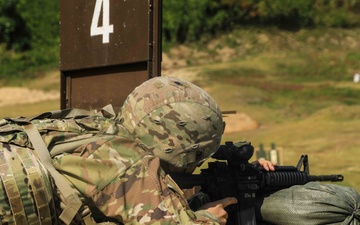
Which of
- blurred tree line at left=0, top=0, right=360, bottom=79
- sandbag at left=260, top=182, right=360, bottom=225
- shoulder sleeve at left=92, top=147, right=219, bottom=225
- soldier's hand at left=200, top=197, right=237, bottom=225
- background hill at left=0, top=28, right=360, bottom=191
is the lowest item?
background hill at left=0, top=28, right=360, bottom=191

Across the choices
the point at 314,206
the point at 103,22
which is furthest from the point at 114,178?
the point at 103,22

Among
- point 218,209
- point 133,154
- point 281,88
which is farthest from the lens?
point 281,88

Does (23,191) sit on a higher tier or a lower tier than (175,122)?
lower

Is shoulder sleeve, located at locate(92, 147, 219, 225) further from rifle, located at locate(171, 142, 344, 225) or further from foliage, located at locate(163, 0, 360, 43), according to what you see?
foliage, located at locate(163, 0, 360, 43)

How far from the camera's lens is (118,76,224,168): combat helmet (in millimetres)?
3352

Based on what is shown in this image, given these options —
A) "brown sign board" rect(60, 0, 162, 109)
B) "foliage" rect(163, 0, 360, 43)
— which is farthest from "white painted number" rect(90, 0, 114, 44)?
"foliage" rect(163, 0, 360, 43)

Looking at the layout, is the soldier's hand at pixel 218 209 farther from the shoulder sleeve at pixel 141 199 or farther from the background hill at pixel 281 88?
the background hill at pixel 281 88

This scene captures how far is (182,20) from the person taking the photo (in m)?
26.0

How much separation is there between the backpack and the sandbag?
3.80 ft

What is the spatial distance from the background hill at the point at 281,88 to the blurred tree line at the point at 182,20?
484 mm

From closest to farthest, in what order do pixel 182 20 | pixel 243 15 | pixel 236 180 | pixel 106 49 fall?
pixel 236 180
pixel 106 49
pixel 182 20
pixel 243 15

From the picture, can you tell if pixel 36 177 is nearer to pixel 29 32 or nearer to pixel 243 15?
pixel 29 32

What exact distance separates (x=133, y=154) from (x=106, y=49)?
2854mm

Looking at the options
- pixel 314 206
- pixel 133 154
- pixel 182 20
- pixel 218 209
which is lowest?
pixel 182 20
